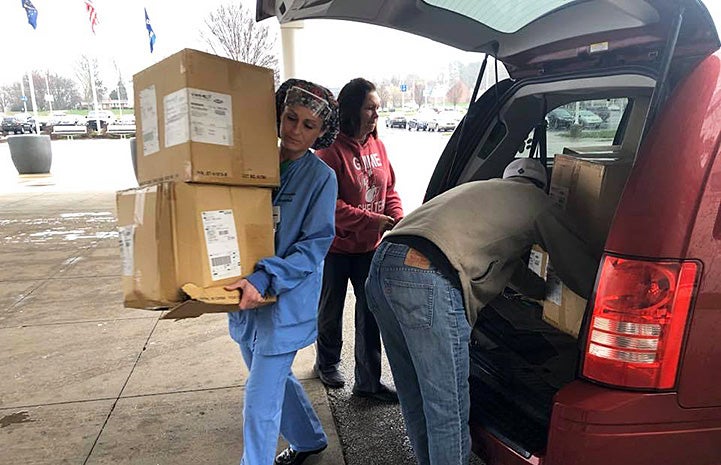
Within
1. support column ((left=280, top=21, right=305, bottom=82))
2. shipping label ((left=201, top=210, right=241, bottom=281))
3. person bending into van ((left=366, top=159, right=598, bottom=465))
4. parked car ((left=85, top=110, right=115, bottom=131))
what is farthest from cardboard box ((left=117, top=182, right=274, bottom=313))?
parked car ((left=85, top=110, right=115, bottom=131))

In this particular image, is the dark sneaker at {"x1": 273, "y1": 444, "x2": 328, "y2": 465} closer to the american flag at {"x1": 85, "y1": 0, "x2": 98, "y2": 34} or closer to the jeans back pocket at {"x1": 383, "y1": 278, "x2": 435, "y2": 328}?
the jeans back pocket at {"x1": 383, "y1": 278, "x2": 435, "y2": 328}

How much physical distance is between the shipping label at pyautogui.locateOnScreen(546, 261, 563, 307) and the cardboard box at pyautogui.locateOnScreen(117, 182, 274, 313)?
3.51ft

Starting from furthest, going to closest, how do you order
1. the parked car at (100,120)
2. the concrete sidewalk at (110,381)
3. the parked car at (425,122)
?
the parked car at (100,120), the parked car at (425,122), the concrete sidewalk at (110,381)

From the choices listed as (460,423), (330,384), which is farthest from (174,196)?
(330,384)

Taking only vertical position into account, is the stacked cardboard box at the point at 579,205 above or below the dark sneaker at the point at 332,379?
above

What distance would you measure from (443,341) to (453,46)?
1.46 meters

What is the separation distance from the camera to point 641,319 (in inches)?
55.7

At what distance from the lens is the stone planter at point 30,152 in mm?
15414

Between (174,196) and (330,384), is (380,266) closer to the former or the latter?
(174,196)

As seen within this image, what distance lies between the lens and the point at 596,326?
1.49 meters

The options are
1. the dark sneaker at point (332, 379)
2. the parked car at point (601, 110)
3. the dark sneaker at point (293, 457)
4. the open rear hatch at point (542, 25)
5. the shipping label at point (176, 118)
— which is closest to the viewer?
the open rear hatch at point (542, 25)

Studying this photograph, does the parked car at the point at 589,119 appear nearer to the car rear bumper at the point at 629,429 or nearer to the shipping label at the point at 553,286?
the shipping label at the point at 553,286

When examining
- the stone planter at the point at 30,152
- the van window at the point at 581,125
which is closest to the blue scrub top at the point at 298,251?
the van window at the point at 581,125

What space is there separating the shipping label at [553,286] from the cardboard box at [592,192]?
19 cm
